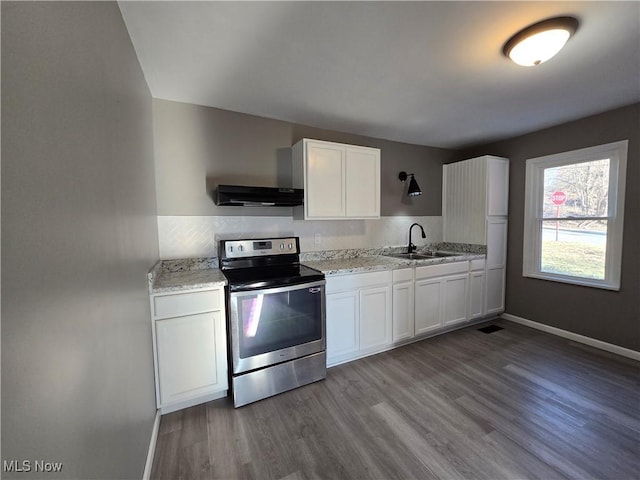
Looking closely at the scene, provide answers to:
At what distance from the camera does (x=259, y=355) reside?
2027 mm

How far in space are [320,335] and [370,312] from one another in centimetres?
61

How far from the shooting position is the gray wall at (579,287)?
8.23ft

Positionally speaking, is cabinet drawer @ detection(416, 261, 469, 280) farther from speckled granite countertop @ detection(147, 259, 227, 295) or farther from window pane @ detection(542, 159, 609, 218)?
speckled granite countertop @ detection(147, 259, 227, 295)

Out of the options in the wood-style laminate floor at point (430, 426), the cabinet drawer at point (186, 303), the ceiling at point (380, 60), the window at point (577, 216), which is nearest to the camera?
the ceiling at point (380, 60)

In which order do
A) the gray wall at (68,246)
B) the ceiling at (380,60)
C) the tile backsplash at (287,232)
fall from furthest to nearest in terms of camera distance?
the tile backsplash at (287,232) < the ceiling at (380,60) < the gray wall at (68,246)

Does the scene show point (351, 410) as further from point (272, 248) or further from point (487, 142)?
point (487, 142)

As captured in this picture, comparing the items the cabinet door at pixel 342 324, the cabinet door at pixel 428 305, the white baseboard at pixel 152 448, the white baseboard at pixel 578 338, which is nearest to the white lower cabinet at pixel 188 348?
the white baseboard at pixel 152 448

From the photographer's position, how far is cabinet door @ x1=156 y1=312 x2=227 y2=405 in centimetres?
183

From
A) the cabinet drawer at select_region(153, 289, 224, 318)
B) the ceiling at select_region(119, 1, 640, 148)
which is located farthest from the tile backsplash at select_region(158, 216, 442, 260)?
the ceiling at select_region(119, 1, 640, 148)

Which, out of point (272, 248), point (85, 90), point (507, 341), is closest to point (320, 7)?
point (85, 90)

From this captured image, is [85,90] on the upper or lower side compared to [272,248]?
upper

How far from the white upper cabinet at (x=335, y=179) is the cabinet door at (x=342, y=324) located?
32.2 inches

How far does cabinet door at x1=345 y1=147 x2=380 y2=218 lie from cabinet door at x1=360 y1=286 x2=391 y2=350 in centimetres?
85

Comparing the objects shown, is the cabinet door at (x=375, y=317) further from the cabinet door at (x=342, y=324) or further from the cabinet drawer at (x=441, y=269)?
the cabinet drawer at (x=441, y=269)
